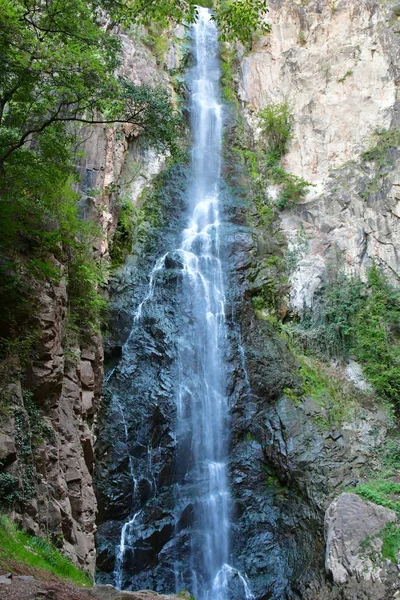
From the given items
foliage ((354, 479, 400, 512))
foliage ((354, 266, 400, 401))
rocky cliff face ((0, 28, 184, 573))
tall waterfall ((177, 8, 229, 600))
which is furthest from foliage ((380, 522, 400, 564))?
rocky cliff face ((0, 28, 184, 573))

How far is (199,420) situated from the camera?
15219 mm

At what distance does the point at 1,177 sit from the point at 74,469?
5827mm

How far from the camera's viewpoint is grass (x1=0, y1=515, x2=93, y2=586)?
558cm

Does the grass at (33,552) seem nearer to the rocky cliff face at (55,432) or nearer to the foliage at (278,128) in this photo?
the rocky cliff face at (55,432)

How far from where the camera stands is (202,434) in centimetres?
1501

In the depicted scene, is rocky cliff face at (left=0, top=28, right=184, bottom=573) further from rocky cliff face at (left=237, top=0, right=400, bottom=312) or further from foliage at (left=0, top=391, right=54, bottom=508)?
rocky cliff face at (left=237, top=0, right=400, bottom=312)

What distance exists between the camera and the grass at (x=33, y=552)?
558 cm

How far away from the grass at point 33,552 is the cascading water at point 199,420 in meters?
6.15

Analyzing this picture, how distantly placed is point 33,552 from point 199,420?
9.33m

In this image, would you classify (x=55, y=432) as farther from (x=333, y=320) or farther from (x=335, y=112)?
(x=335, y=112)

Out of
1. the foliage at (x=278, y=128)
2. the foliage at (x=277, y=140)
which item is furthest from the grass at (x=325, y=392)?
the foliage at (x=278, y=128)

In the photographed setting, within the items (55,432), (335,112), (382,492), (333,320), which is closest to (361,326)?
(333,320)

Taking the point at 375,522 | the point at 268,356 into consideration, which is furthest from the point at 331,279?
the point at 375,522

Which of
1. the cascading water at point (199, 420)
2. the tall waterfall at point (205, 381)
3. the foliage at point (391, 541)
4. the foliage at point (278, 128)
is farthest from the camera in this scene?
the foliage at point (278, 128)
